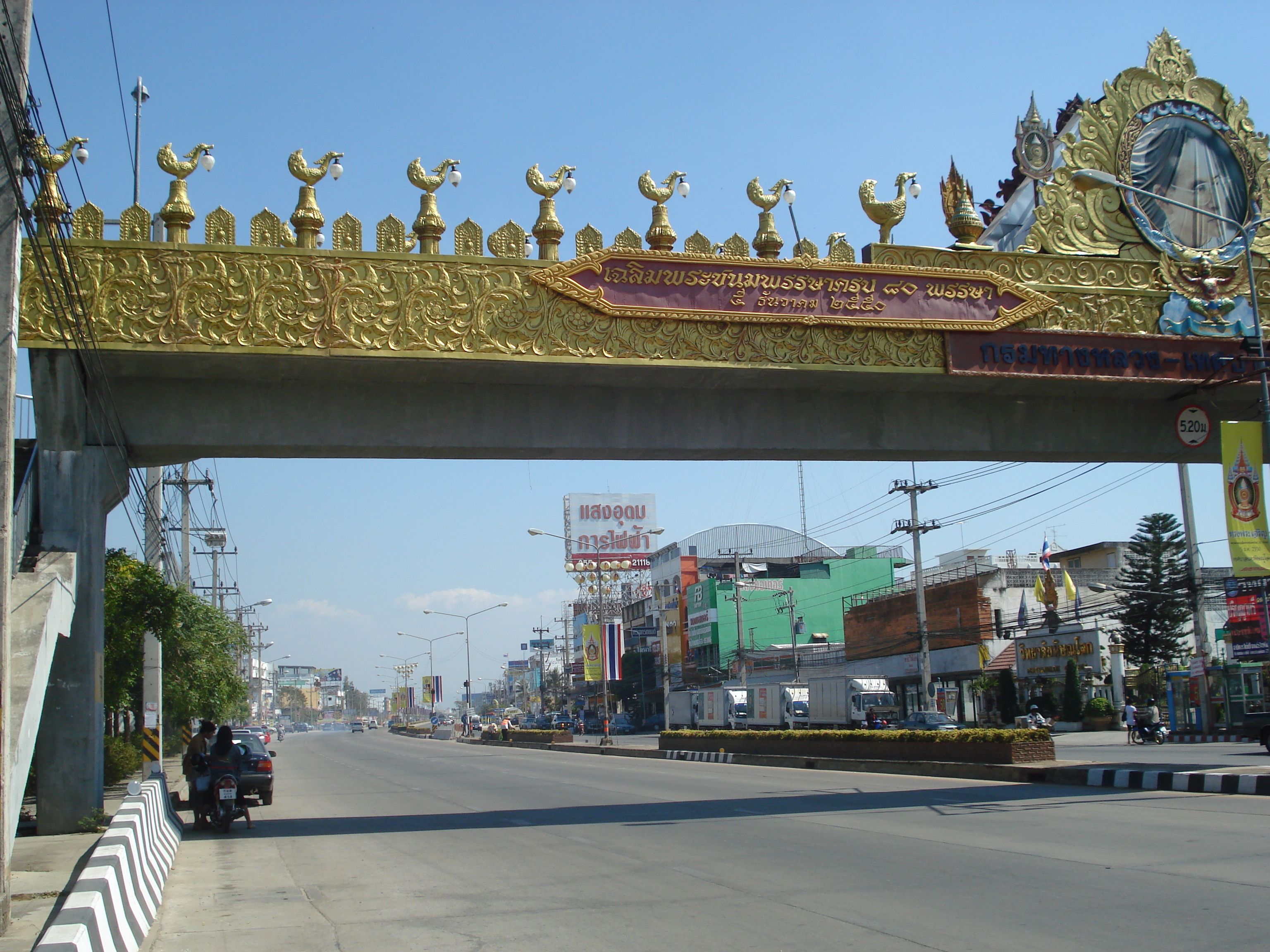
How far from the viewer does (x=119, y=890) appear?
745 centimetres

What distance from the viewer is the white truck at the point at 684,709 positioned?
6222 centimetres

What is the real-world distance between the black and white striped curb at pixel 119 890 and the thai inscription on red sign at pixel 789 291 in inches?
340

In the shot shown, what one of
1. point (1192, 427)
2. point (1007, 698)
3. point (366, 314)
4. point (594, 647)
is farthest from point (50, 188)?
point (594, 647)

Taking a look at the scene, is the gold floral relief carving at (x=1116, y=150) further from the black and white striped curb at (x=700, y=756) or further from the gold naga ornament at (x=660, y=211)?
the black and white striped curb at (x=700, y=756)

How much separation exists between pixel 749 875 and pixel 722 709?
47.2m

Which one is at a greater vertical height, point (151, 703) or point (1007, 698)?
point (151, 703)

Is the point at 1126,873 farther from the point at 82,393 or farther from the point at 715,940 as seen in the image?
the point at 82,393

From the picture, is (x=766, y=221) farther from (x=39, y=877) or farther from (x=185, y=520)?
(x=185, y=520)

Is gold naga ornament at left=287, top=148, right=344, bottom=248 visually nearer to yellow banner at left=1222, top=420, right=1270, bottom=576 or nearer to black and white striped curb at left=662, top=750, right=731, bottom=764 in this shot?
yellow banner at left=1222, top=420, right=1270, bottom=576

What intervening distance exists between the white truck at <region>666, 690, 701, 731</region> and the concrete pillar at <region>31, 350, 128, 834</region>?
48.4 metres

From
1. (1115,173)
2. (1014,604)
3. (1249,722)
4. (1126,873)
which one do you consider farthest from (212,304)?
(1014,604)

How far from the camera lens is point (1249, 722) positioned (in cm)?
3269

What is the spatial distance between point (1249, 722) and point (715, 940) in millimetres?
31113

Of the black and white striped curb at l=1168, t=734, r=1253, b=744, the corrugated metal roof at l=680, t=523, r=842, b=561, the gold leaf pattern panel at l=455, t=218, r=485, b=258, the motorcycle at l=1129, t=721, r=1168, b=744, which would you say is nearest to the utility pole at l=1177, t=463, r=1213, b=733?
the black and white striped curb at l=1168, t=734, r=1253, b=744
